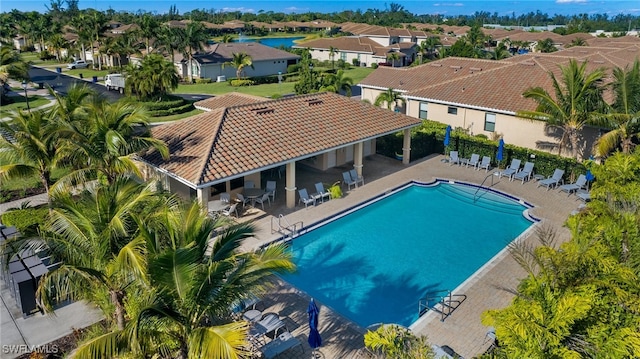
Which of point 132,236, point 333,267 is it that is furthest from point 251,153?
point 132,236

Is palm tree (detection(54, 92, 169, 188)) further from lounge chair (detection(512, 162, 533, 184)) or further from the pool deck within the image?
lounge chair (detection(512, 162, 533, 184))

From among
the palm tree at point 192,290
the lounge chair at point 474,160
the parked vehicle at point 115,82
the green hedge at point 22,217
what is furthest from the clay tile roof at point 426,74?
the palm tree at point 192,290

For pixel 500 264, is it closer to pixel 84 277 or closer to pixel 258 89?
pixel 84 277

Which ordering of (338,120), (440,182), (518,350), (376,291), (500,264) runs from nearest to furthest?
(518,350), (376,291), (500,264), (338,120), (440,182)

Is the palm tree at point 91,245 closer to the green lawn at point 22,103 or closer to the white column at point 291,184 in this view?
the white column at point 291,184

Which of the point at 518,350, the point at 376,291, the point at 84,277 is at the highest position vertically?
the point at 84,277

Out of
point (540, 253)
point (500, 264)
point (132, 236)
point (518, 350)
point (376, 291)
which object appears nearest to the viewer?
point (518, 350)
